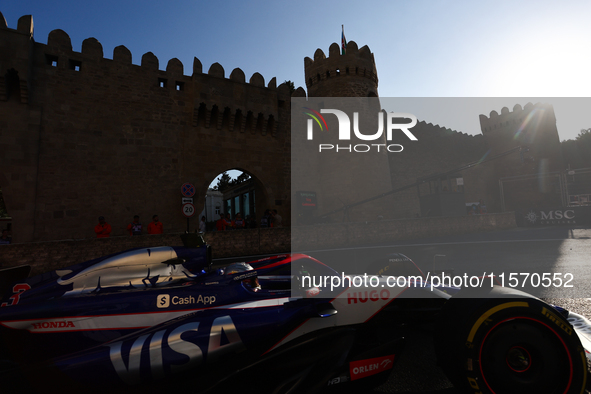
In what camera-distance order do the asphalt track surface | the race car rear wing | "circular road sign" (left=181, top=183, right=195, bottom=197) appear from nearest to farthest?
the asphalt track surface < the race car rear wing < "circular road sign" (left=181, top=183, right=195, bottom=197)

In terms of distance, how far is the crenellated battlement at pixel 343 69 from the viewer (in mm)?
18719

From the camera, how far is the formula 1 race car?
1.73 m

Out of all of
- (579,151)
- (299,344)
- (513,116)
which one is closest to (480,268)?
(299,344)

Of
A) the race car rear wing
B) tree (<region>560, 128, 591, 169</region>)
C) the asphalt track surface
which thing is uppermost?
tree (<region>560, 128, 591, 169</region>)

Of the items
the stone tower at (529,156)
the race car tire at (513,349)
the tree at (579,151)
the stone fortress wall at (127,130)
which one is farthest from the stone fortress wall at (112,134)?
the tree at (579,151)

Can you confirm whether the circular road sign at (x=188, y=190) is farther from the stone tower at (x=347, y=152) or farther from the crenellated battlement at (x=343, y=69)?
the crenellated battlement at (x=343, y=69)

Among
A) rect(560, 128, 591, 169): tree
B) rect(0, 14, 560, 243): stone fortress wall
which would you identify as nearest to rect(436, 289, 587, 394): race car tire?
rect(0, 14, 560, 243): stone fortress wall

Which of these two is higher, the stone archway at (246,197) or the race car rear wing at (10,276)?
the stone archway at (246,197)

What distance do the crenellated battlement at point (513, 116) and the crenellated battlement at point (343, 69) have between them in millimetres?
20179

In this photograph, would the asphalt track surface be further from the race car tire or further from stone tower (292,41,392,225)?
stone tower (292,41,392,225)

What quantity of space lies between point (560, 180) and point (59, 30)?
34624 mm

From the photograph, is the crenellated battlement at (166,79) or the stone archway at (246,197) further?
the stone archway at (246,197)

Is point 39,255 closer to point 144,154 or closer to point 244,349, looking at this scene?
point 144,154

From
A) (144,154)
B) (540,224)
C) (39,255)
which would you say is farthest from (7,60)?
(540,224)
